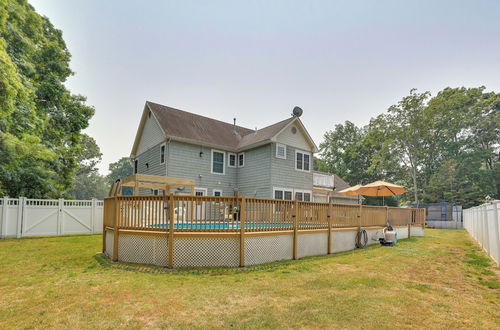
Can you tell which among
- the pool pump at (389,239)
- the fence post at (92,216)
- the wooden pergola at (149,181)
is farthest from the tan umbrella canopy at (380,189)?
the fence post at (92,216)

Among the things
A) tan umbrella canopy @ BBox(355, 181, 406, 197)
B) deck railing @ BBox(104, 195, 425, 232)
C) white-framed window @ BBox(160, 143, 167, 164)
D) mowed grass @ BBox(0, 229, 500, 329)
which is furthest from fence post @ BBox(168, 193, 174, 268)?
tan umbrella canopy @ BBox(355, 181, 406, 197)

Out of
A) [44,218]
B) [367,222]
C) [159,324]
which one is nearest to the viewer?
[159,324]

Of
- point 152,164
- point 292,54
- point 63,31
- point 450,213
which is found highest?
point 63,31

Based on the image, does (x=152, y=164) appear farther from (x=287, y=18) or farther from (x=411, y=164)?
(x=411, y=164)

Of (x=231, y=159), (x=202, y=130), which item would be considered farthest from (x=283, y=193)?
(x=202, y=130)

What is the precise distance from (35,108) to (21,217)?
226 inches

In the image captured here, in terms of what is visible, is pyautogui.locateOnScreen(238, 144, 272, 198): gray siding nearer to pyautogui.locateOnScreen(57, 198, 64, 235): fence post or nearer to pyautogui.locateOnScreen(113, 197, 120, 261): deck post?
pyautogui.locateOnScreen(113, 197, 120, 261): deck post

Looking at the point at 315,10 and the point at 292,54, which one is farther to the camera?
the point at 292,54

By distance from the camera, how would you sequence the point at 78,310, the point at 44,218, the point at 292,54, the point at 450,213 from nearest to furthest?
the point at 78,310, the point at 44,218, the point at 292,54, the point at 450,213

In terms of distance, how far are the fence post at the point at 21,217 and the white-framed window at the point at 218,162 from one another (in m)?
8.89

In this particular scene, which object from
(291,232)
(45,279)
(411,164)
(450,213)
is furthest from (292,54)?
(411,164)

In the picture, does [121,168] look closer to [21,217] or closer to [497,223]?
[21,217]

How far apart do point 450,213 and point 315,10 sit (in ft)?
67.1

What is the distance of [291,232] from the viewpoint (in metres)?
7.11
